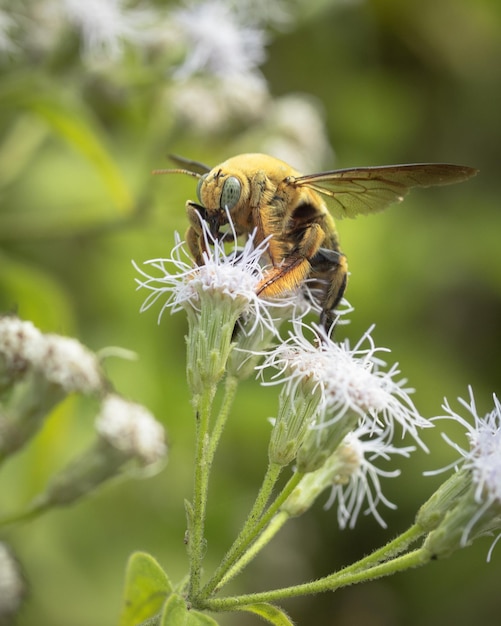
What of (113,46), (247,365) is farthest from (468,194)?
(247,365)

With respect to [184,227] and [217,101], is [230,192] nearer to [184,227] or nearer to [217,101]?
[184,227]

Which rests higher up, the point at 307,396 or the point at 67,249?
the point at 67,249

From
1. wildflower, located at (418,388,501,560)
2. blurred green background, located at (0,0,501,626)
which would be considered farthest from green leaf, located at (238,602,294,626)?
blurred green background, located at (0,0,501,626)

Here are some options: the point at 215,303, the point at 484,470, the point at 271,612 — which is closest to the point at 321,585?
the point at 271,612

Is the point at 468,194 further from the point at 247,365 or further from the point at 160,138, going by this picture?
the point at 247,365

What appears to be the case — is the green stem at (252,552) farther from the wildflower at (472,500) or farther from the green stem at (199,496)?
the wildflower at (472,500)

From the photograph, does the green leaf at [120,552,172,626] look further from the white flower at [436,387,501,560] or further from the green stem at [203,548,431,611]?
the white flower at [436,387,501,560]

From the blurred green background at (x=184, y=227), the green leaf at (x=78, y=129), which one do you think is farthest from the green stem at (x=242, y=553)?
the green leaf at (x=78, y=129)
